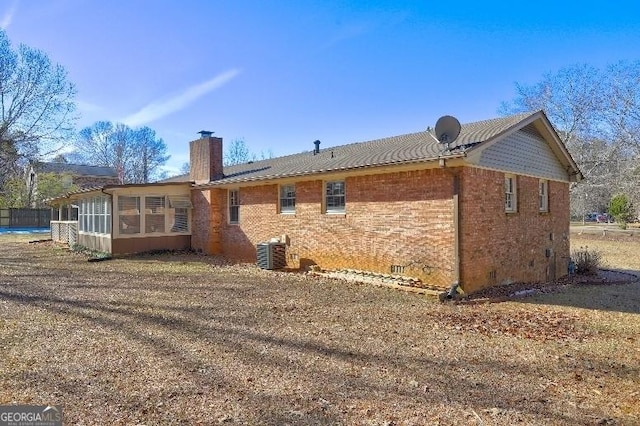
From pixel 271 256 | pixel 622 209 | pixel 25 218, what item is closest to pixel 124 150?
pixel 25 218

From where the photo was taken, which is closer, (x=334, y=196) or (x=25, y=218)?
(x=334, y=196)

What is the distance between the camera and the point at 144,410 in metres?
3.55

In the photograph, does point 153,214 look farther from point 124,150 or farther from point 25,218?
point 124,150

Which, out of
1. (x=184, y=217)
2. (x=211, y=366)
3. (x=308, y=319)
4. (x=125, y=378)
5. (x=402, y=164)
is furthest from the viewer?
(x=184, y=217)

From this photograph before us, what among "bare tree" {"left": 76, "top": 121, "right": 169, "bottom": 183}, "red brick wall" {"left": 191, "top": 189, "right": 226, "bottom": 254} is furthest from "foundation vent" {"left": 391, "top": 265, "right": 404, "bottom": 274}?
"bare tree" {"left": 76, "top": 121, "right": 169, "bottom": 183}

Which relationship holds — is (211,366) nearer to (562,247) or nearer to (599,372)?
(599,372)

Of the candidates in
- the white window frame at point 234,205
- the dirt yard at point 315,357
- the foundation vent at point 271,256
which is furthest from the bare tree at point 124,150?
the dirt yard at point 315,357

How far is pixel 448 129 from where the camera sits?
9.70 metres

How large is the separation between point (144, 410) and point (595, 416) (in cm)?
392

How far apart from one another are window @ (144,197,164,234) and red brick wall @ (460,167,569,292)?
1272 cm

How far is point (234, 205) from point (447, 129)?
913 cm

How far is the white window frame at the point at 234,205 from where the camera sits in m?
15.8

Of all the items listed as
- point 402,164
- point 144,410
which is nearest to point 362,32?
point 402,164

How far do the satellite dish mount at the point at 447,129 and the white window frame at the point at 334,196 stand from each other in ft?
9.96
